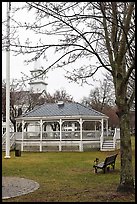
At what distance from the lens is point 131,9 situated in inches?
373

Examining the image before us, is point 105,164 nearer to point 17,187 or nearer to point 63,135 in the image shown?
point 17,187

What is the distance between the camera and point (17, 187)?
428 inches

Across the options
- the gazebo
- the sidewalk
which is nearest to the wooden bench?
the sidewalk

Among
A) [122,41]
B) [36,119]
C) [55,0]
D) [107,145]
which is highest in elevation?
[55,0]

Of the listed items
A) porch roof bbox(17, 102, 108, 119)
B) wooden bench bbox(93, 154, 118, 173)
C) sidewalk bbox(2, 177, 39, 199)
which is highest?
porch roof bbox(17, 102, 108, 119)

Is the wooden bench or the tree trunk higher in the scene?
the tree trunk

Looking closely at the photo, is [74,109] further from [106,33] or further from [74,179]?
[106,33]

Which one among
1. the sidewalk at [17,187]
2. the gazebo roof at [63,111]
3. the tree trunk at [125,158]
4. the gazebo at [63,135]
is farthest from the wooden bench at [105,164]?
the gazebo roof at [63,111]

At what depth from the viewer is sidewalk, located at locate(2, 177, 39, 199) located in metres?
9.75

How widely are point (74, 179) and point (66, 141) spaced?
1824 cm

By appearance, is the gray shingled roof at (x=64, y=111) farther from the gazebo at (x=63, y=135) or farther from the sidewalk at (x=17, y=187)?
the sidewalk at (x=17, y=187)

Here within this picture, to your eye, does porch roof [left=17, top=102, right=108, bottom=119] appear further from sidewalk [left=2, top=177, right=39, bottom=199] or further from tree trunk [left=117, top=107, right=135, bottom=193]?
tree trunk [left=117, top=107, right=135, bottom=193]

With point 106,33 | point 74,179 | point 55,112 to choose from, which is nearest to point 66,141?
point 55,112

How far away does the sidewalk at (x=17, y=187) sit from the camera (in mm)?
9750
